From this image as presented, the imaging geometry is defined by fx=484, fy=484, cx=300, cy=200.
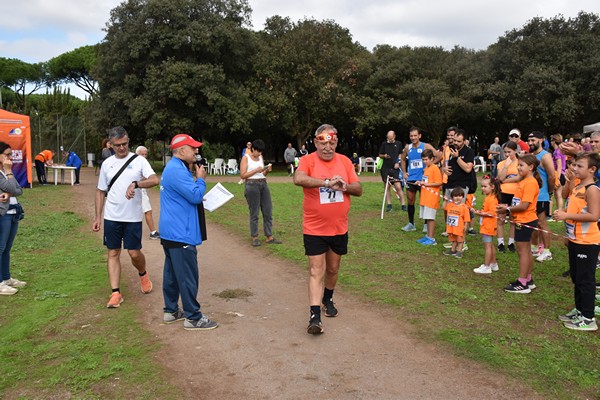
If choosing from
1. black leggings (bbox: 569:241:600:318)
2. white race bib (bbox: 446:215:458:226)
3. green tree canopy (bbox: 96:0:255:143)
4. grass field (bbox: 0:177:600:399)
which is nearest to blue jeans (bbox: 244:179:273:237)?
grass field (bbox: 0:177:600:399)

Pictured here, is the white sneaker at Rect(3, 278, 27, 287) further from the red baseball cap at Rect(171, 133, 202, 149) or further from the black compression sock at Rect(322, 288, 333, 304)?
the black compression sock at Rect(322, 288, 333, 304)

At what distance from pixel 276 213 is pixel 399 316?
7693mm

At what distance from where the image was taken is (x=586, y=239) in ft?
15.8

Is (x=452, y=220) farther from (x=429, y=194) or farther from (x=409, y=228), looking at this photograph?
A: (x=409, y=228)

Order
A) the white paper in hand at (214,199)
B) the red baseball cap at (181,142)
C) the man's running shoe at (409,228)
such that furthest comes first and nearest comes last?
the man's running shoe at (409,228) → the white paper in hand at (214,199) → the red baseball cap at (181,142)

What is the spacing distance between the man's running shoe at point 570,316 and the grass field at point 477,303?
0.11m

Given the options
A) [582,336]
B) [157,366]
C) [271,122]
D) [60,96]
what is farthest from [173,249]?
[60,96]

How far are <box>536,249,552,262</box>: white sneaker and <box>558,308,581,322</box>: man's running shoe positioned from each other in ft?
8.17

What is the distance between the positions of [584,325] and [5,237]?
6714 millimetres

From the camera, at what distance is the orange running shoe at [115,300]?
558 cm

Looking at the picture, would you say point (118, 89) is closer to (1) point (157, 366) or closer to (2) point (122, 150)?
(2) point (122, 150)

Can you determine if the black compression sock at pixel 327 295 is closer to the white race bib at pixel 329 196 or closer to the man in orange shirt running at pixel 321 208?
the man in orange shirt running at pixel 321 208

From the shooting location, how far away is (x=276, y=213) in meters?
12.7

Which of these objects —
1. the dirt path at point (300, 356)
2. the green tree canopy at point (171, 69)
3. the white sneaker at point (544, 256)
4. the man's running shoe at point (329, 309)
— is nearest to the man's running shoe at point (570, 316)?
the dirt path at point (300, 356)
